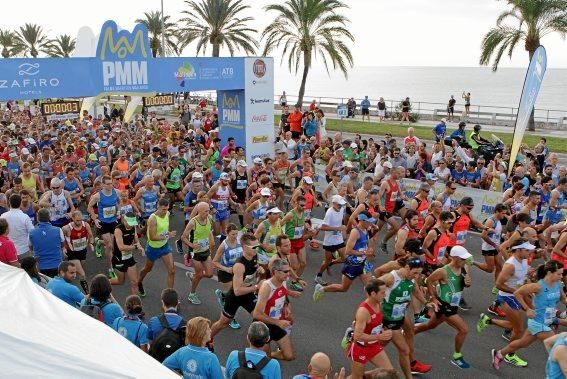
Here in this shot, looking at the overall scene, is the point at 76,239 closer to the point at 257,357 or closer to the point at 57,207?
the point at 57,207

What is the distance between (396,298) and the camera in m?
6.64

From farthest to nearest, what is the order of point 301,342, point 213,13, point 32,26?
point 32,26, point 213,13, point 301,342

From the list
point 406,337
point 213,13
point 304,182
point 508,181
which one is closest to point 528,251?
point 406,337

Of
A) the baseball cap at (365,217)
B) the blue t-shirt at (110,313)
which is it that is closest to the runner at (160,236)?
the baseball cap at (365,217)

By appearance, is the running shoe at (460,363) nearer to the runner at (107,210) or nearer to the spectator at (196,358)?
the spectator at (196,358)

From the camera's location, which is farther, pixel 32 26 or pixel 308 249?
pixel 32 26

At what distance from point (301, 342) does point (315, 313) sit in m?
1.03

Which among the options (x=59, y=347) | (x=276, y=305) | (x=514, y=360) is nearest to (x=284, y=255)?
(x=276, y=305)

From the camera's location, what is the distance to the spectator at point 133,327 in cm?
543

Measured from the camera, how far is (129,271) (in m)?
9.12

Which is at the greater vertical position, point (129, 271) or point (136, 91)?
point (136, 91)

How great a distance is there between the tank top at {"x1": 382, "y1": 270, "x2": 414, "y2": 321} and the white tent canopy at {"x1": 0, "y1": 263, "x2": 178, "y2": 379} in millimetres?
3445

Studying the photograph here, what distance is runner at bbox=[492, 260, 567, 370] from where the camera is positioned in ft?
22.4

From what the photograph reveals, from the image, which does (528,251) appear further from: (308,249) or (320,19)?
(320,19)
